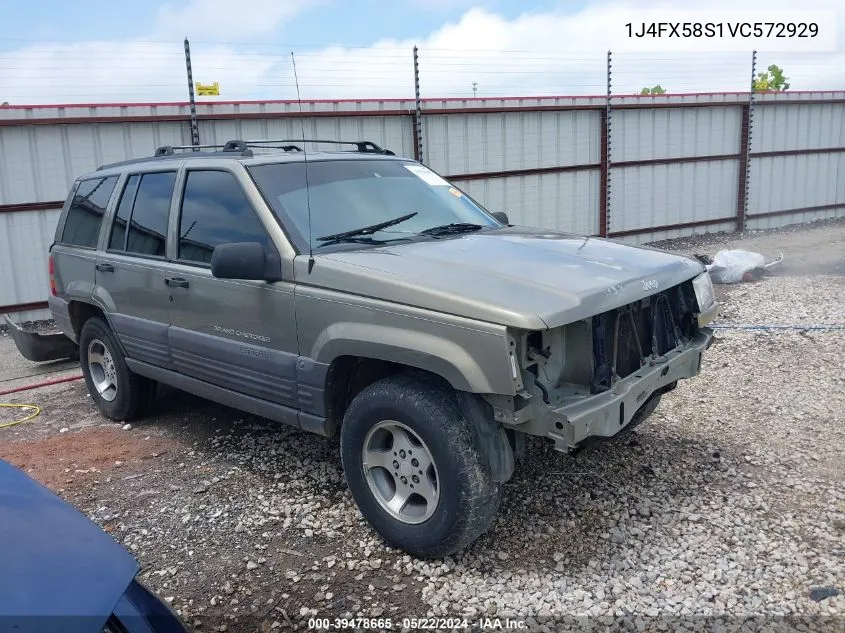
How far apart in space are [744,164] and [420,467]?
14.8 meters

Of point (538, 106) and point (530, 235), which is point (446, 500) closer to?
point (530, 235)

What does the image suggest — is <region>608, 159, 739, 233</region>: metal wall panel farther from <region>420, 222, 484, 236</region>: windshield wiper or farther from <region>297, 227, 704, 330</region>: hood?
<region>297, 227, 704, 330</region>: hood

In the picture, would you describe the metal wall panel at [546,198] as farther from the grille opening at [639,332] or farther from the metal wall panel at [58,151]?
the grille opening at [639,332]

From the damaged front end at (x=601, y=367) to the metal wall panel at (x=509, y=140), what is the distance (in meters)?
8.12

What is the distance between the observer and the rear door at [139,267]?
4730mm

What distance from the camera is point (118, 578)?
2016 millimetres

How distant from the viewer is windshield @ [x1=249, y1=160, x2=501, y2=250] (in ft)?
13.2

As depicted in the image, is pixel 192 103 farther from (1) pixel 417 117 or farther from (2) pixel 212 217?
(2) pixel 212 217

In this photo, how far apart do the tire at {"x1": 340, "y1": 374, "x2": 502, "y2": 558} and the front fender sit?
0.52 feet

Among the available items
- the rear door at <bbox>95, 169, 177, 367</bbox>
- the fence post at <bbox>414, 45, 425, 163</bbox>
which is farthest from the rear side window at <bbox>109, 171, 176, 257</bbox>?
the fence post at <bbox>414, 45, 425, 163</bbox>

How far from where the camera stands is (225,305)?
417 centimetres

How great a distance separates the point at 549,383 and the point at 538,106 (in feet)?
34.3

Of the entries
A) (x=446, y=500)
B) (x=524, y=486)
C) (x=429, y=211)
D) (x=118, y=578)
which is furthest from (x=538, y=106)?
(x=118, y=578)

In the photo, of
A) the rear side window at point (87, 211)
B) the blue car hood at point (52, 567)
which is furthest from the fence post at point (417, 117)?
the blue car hood at point (52, 567)
